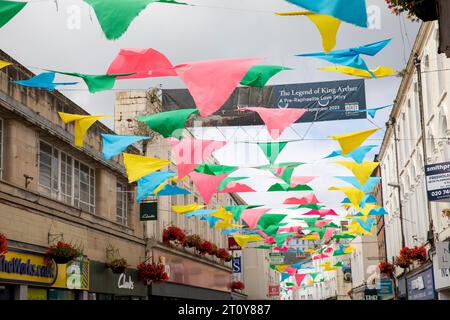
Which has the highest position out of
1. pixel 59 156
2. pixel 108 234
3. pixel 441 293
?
pixel 59 156

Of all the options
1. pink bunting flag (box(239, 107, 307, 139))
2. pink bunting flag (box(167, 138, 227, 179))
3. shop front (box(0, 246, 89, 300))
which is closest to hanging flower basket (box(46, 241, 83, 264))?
shop front (box(0, 246, 89, 300))

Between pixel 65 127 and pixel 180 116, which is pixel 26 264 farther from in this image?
pixel 180 116

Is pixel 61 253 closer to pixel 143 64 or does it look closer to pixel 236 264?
pixel 143 64

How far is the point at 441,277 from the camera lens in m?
22.9

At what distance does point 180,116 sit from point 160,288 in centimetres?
1731

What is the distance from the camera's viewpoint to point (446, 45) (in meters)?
9.91

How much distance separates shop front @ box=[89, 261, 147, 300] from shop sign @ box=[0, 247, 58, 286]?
11.0ft

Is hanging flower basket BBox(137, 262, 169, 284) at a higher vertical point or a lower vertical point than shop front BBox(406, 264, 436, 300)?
higher

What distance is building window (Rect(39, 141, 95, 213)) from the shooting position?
19141mm

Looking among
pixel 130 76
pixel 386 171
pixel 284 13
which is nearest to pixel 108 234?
pixel 130 76

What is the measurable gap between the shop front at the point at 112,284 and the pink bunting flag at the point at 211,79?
39.3 ft

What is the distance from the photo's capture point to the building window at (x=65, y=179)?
19.1m

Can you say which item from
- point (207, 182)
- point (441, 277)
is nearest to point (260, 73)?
point (207, 182)

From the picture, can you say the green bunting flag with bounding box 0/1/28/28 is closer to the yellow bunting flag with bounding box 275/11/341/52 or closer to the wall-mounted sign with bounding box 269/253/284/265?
the yellow bunting flag with bounding box 275/11/341/52
